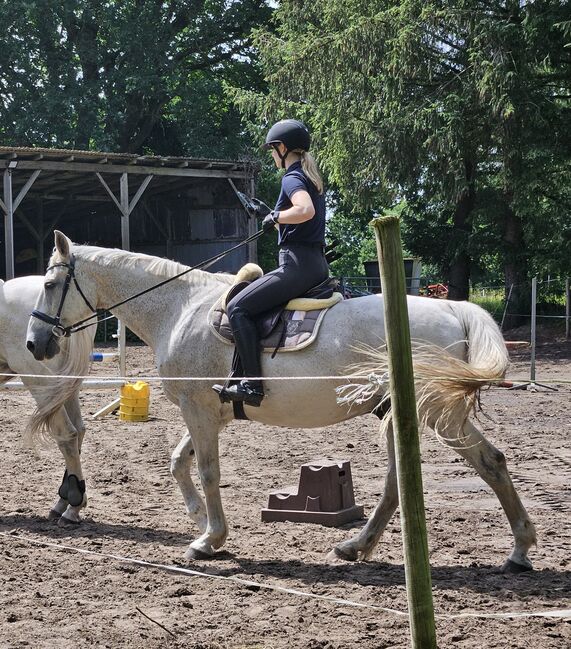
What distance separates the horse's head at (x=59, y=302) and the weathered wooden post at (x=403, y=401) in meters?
3.50

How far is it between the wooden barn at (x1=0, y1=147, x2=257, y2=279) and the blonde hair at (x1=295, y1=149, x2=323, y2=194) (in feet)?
57.6

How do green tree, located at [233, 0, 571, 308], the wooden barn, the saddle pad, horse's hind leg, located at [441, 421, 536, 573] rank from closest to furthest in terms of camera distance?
1. horse's hind leg, located at [441, 421, 536, 573]
2. the saddle pad
3. green tree, located at [233, 0, 571, 308]
4. the wooden barn

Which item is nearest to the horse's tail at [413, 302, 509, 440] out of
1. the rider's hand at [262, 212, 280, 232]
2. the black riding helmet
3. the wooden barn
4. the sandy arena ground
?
the sandy arena ground

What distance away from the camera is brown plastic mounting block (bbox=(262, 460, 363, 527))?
6.38 meters

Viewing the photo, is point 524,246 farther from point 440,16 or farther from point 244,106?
point 244,106

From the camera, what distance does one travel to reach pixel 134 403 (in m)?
11.2

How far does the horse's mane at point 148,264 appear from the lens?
6.11 metres

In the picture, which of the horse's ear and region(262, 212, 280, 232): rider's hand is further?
the horse's ear

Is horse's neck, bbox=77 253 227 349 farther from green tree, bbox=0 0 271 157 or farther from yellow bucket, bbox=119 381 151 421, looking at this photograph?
green tree, bbox=0 0 271 157

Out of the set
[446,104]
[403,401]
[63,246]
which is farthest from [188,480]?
[446,104]

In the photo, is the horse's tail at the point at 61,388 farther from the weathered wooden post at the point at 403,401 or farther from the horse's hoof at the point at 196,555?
the weathered wooden post at the point at 403,401

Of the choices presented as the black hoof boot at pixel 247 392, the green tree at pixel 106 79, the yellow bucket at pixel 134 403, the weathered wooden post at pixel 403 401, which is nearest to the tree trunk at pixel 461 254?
the green tree at pixel 106 79

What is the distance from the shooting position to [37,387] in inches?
279

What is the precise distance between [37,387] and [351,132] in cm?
1485
